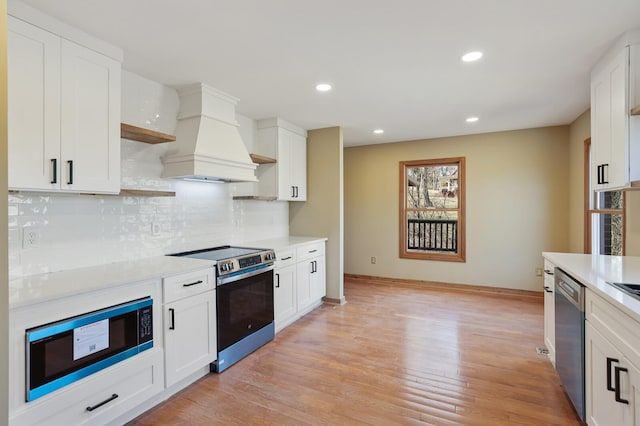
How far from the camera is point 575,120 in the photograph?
14.2 ft

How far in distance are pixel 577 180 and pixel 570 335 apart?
307 centimetres

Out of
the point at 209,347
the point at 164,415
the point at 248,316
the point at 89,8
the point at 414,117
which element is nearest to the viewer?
the point at 89,8

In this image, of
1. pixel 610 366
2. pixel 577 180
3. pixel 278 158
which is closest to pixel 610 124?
pixel 610 366

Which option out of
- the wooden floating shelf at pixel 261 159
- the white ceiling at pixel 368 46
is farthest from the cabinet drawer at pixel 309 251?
the white ceiling at pixel 368 46

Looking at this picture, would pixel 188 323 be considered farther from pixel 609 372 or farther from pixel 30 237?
pixel 609 372

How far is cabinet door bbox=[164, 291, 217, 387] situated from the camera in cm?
226

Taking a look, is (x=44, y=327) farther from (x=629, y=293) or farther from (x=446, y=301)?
(x=446, y=301)

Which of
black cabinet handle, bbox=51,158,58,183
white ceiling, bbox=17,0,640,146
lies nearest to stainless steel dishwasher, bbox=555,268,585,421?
white ceiling, bbox=17,0,640,146

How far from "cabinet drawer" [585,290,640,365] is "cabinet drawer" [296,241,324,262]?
271cm

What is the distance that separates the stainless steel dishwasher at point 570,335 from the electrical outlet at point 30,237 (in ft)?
11.1

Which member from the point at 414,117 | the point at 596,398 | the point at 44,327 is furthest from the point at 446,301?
the point at 44,327

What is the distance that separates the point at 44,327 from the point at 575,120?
5.74m

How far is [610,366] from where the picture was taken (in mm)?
1535

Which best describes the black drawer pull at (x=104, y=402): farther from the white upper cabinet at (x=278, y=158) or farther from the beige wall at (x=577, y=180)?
the beige wall at (x=577, y=180)
